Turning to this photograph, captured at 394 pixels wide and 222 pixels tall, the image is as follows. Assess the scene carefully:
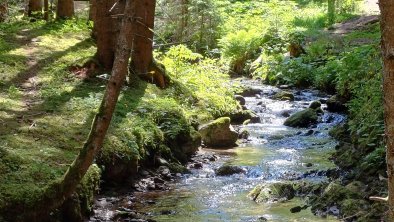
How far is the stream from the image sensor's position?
24.7ft

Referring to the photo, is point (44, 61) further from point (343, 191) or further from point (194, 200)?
point (343, 191)

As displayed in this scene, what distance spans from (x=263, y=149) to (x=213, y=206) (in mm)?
4167

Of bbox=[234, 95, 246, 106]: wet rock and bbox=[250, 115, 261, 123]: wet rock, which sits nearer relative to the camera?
bbox=[250, 115, 261, 123]: wet rock

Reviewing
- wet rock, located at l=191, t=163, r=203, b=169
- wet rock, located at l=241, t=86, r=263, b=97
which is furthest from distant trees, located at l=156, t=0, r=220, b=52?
wet rock, located at l=191, t=163, r=203, b=169

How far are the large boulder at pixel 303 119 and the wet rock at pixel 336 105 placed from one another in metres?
0.76

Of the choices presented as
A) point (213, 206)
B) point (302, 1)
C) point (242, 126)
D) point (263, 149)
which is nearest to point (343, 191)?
point (213, 206)

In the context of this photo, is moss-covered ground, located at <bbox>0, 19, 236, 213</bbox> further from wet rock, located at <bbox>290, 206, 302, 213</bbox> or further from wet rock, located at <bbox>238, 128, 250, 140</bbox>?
wet rock, located at <bbox>290, 206, 302, 213</bbox>

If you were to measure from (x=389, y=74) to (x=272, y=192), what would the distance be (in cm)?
524

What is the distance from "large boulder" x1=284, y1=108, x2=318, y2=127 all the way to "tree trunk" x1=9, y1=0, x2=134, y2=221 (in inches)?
361

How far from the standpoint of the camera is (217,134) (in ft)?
39.6

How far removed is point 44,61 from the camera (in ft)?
41.2

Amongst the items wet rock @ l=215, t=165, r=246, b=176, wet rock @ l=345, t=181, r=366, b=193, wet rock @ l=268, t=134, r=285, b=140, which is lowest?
wet rock @ l=268, t=134, r=285, b=140

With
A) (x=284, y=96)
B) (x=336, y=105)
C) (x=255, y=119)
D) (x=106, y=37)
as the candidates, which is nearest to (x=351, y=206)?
(x=106, y=37)

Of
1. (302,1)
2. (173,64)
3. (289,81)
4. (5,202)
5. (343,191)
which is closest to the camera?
(5,202)
